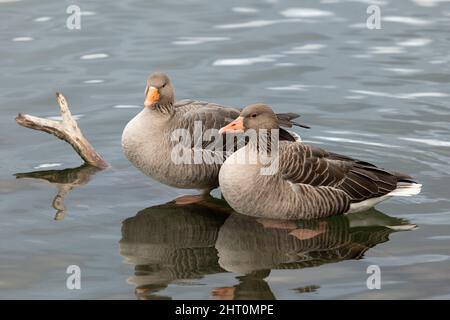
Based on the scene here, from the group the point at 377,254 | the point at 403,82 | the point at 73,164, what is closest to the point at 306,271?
the point at 377,254

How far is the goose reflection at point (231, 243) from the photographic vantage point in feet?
36.7

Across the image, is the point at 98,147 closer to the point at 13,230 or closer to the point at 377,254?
the point at 13,230

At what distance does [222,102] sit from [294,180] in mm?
4808

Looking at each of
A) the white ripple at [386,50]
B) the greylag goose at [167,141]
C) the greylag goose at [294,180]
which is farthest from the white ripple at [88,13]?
the greylag goose at [294,180]

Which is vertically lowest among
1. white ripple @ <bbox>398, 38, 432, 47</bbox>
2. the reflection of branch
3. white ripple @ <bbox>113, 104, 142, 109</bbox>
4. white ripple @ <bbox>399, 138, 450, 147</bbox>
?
the reflection of branch

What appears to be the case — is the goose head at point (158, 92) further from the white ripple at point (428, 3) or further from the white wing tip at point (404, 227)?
the white ripple at point (428, 3)

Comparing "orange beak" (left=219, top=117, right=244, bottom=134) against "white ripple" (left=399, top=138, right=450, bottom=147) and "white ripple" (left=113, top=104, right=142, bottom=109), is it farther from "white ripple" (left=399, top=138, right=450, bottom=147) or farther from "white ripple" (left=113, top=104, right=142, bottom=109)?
"white ripple" (left=113, top=104, right=142, bottom=109)

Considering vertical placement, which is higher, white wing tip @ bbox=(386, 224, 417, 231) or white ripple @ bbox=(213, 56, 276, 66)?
white ripple @ bbox=(213, 56, 276, 66)

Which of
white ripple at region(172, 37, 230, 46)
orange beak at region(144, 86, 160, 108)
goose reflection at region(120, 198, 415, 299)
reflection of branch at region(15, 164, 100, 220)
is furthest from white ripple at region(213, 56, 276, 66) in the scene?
orange beak at region(144, 86, 160, 108)

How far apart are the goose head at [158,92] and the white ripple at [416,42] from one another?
8417 mm

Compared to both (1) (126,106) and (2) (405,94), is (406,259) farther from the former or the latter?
(1) (126,106)

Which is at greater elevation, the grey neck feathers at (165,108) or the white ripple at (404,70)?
the grey neck feathers at (165,108)

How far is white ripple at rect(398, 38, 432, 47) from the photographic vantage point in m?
20.0

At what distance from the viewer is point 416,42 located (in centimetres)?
2019
